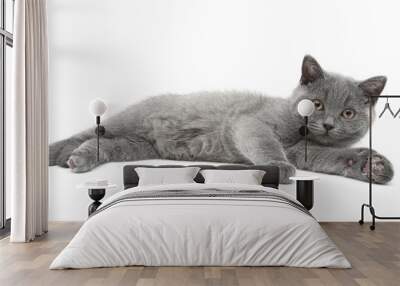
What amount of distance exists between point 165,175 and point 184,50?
5.79 feet

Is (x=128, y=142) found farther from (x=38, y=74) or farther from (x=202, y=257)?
(x=202, y=257)

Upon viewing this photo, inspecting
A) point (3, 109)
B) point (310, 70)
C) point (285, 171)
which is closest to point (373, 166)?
point (285, 171)

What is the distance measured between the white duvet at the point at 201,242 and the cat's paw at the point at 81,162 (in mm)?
2724

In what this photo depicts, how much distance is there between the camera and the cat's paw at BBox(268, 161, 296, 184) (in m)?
6.93

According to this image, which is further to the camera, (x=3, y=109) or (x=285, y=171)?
(x=285, y=171)

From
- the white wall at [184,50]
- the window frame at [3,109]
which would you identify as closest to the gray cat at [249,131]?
the white wall at [184,50]

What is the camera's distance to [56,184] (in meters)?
7.03

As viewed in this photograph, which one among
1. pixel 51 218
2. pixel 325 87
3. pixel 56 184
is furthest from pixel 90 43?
pixel 325 87

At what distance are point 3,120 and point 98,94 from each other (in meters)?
1.35

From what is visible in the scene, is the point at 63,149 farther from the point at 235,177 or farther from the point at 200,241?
the point at 200,241

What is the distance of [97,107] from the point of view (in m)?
6.74

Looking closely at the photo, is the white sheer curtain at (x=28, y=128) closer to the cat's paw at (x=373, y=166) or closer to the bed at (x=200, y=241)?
the bed at (x=200, y=241)

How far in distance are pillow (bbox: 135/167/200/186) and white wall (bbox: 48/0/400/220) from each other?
69 cm

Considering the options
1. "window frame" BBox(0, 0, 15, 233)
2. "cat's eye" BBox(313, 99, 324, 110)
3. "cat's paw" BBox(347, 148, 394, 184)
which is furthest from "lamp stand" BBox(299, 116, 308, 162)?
"window frame" BBox(0, 0, 15, 233)
